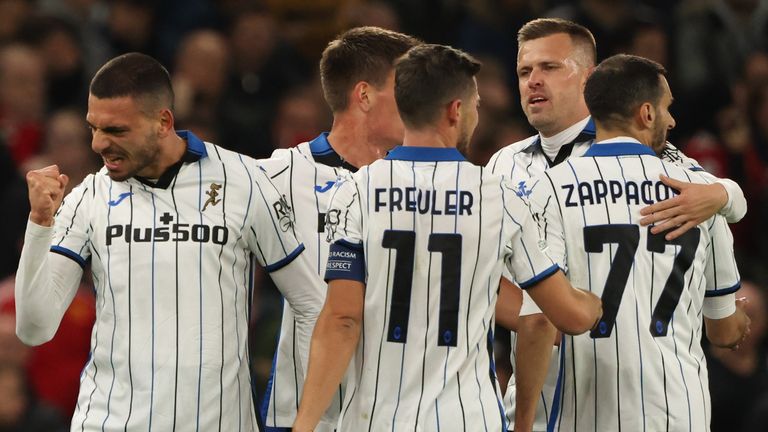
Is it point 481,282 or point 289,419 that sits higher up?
point 481,282

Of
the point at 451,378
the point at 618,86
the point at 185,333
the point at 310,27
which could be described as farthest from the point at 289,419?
the point at 310,27

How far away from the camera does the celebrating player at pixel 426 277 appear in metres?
4.47

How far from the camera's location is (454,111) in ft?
15.1

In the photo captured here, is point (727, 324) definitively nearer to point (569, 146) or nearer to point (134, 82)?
point (569, 146)

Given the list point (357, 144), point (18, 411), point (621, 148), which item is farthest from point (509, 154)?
point (18, 411)

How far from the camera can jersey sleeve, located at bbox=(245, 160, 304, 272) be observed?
16.2ft

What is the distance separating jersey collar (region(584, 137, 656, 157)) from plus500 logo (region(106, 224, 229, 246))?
146cm

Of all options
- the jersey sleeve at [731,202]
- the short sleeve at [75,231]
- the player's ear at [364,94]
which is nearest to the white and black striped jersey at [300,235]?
the player's ear at [364,94]

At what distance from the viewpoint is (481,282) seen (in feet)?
14.9

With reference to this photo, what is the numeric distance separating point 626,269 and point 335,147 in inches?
51.0

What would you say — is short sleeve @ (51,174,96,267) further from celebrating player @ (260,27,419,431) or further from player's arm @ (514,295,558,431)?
player's arm @ (514,295,558,431)

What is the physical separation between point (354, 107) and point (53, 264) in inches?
54.9

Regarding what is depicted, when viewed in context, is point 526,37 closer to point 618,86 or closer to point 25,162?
point 618,86

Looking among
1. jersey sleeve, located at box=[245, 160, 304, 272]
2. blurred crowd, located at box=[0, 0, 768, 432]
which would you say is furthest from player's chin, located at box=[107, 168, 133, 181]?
A: blurred crowd, located at box=[0, 0, 768, 432]
